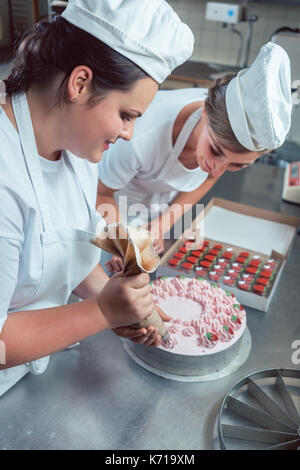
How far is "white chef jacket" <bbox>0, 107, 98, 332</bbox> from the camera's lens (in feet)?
2.52

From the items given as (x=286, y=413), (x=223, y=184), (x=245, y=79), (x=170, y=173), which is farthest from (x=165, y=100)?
(x=286, y=413)

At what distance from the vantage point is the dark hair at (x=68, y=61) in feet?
2.46

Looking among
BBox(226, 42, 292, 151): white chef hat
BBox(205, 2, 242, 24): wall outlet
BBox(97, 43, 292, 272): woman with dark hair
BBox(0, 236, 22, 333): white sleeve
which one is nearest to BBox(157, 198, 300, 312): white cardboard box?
BBox(97, 43, 292, 272): woman with dark hair

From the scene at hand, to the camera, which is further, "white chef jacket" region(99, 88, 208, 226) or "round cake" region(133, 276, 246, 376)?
"white chef jacket" region(99, 88, 208, 226)

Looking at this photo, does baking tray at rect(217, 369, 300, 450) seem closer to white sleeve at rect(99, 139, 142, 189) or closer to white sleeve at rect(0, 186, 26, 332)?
white sleeve at rect(0, 186, 26, 332)

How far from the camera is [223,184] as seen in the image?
2104mm

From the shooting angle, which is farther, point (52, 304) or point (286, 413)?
point (52, 304)

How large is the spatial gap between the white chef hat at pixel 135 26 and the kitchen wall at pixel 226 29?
374cm

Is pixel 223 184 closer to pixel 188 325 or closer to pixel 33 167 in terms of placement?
pixel 188 325

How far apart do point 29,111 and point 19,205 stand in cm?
19

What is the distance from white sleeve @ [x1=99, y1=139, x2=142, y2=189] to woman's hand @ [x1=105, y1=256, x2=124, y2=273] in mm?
359

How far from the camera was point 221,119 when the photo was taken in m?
1.28

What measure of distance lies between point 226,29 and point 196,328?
3980mm

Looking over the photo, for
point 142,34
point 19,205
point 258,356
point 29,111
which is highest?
point 142,34
